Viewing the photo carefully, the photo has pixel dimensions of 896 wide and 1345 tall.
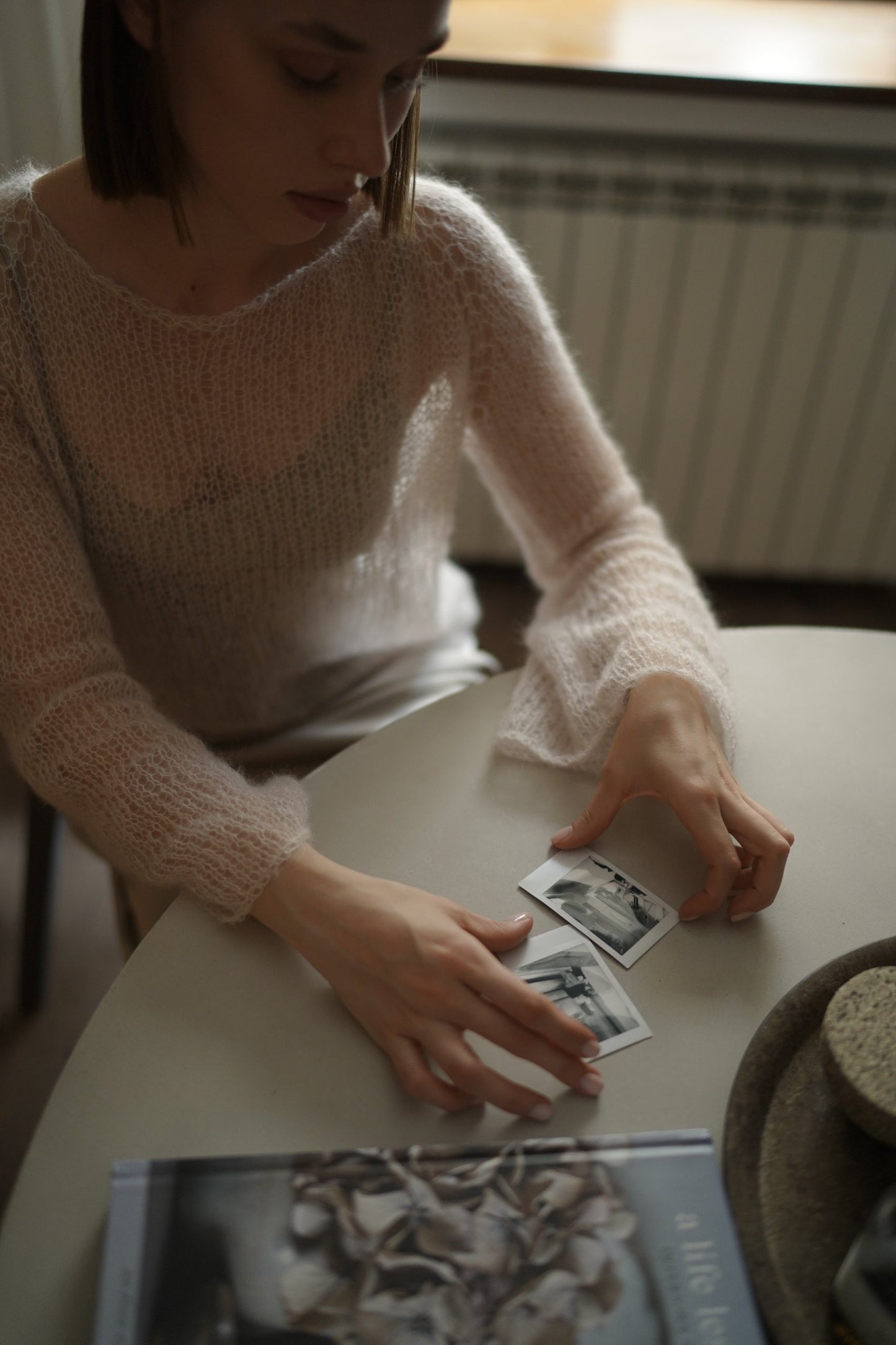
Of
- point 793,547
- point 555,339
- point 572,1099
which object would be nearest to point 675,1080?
point 572,1099

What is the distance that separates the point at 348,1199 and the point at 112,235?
794mm

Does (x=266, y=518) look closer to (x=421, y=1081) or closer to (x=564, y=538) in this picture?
(x=564, y=538)

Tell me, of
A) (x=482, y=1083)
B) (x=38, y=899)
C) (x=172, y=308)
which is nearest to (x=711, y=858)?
(x=482, y=1083)

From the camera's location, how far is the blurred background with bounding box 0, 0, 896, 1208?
1686 millimetres

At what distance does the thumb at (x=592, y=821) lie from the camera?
0.79 m

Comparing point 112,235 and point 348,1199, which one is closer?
point 348,1199

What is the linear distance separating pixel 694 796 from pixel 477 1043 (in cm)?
26

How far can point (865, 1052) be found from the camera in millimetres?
606

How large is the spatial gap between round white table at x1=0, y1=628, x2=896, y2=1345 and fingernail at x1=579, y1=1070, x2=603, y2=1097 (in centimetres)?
1

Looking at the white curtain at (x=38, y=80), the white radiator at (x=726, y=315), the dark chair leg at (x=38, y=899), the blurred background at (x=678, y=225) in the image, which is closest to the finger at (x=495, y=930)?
the dark chair leg at (x=38, y=899)

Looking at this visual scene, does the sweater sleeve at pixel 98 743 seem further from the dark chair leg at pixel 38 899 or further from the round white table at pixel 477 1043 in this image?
Answer: the dark chair leg at pixel 38 899

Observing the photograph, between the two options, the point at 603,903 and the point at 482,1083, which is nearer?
the point at 482,1083

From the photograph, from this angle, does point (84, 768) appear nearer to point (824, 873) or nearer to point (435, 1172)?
point (435, 1172)

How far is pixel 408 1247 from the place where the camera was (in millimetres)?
538
